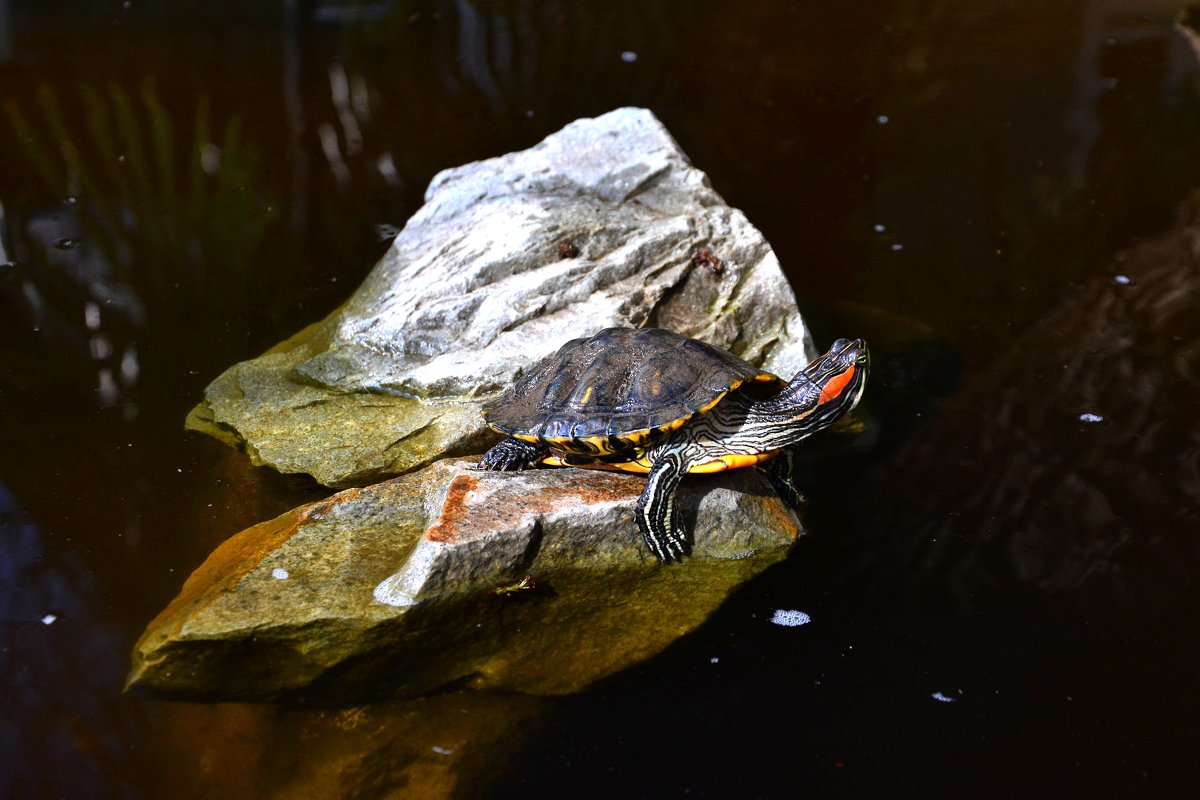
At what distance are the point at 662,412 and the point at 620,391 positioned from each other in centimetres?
18

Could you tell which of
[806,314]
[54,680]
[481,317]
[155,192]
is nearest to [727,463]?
[481,317]

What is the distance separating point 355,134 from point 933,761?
19.0ft

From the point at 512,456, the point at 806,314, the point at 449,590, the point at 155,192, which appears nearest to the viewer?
the point at 449,590

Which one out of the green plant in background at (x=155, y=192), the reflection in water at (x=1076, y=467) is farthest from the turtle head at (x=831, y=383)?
the green plant in background at (x=155, y=192)

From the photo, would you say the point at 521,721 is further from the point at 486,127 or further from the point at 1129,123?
the point at 1129,123

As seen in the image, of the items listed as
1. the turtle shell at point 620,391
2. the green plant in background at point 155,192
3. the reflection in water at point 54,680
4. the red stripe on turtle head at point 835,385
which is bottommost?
the reflection in water at point 54,680

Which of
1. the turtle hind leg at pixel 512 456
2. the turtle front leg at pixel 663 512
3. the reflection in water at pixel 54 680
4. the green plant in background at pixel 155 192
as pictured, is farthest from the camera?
the green plant in background at pixel 155 192

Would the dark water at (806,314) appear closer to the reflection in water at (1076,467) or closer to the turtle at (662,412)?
the reflection in water at (1076,467)

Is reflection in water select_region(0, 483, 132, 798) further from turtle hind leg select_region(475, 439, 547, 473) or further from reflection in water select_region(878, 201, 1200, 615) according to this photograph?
reflection in water select_region(878, 201, 1200, 615)

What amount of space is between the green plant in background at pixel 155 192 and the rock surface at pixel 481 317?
0.97 meters

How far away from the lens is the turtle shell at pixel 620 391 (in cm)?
342

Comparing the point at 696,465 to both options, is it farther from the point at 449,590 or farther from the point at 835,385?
the point at 449,590

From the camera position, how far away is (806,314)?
17.0 ft

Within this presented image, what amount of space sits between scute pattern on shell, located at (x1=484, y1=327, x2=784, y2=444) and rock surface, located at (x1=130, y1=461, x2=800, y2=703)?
0.73 feet
